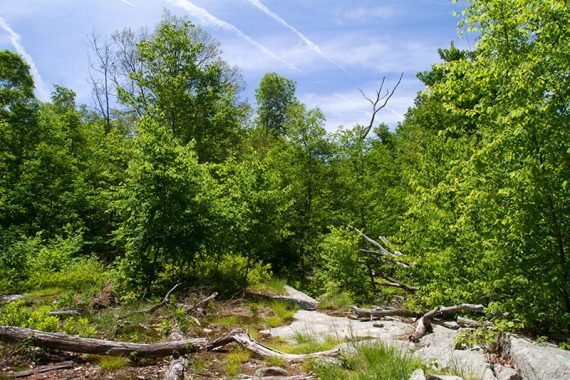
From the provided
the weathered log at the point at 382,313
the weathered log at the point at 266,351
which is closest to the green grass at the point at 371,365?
the weathered log at the point at 266,351

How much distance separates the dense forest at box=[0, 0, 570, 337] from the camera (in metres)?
6.31

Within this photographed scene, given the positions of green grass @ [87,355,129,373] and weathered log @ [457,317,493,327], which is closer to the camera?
green grass @ [87,355,129,373]

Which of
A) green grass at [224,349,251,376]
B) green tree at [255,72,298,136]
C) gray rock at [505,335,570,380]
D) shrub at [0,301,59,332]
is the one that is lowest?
green grass at [224,349,251,376]

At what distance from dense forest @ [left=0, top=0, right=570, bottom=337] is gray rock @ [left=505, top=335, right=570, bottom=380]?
0.76 meters

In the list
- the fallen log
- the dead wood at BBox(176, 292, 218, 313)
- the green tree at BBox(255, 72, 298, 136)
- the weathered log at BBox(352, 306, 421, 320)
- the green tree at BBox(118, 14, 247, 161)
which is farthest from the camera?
the green tree at BBox(255, 72, 298, 136)

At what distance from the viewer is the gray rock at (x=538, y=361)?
4402 millimetres

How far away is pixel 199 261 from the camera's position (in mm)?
12195

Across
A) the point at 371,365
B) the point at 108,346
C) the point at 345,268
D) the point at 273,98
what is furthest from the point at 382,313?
the point at 273,98

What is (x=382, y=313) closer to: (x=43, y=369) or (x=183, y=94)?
(x=43, y=369)

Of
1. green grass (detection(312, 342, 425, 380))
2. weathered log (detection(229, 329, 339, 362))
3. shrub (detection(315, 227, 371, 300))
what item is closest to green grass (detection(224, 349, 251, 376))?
weathered log (detection(229, 329, 339, 362))

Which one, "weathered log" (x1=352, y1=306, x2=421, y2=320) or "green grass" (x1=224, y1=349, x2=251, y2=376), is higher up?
"weathered log" (x1=352, y1=306, x2=421, y2=320)

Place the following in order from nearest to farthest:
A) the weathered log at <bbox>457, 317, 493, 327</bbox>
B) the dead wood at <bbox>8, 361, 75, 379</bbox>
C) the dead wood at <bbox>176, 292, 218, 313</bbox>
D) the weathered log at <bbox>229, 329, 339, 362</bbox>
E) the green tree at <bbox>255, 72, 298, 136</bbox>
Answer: the dead wood at <bbox>8, 361, 75, 379</bbox> < the weathered log at <bbox>229, 329, 339, 362</bbox> < the weathered log at <bbox>457, 317, 493, 327</bbox> < the dead wood at <bbox>176, 292, 218, 313</bbox> < the green tree at <bbox>255, 72, 298, 136</bbox>

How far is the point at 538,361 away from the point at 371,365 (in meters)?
1.87

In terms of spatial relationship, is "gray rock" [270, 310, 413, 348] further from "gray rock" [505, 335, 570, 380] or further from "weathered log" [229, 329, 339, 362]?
"gray rock" [505, 335, 570, 380]
